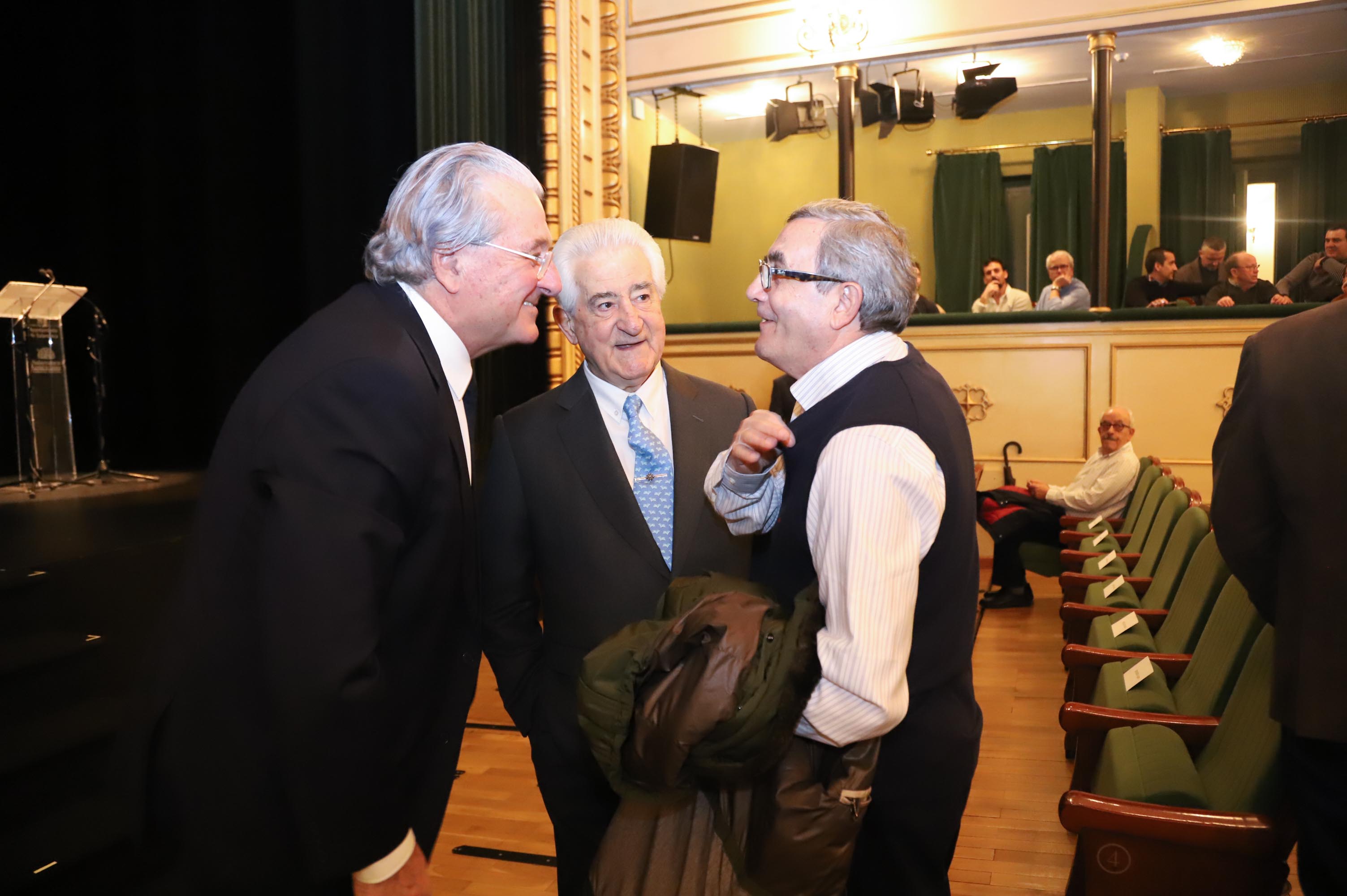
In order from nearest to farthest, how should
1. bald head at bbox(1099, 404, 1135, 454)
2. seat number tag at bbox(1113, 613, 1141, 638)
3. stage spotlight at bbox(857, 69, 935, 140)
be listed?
seat number tag at bbox(1113, 613, 1141, 638)
bald head at bbox(1099, 404, 1135, 454)
stage spotlight at bbox(857, 69, 935, 140)

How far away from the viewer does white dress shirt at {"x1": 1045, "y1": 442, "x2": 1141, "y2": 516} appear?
4930mm

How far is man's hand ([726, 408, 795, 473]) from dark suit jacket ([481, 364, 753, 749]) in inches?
16.1

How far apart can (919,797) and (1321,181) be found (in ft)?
38.5

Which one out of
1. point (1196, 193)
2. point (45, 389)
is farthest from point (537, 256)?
point (1196, 193)

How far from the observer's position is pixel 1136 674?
236 cm

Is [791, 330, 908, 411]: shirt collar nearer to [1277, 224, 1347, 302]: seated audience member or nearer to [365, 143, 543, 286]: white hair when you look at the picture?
[365, 143, 543, 286]: white hair

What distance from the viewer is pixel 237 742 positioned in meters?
1.16

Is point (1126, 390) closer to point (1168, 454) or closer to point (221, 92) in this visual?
point (1168, 454)

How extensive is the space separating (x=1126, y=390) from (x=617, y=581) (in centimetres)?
528

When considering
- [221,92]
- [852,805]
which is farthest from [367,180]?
[852,805]

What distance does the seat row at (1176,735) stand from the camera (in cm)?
166

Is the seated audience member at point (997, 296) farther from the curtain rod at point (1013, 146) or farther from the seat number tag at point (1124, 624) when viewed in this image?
the seat number tag at point (1124, 624)

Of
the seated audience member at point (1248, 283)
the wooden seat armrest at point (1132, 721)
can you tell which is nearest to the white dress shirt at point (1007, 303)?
the seated audience member at point (1248, 283)

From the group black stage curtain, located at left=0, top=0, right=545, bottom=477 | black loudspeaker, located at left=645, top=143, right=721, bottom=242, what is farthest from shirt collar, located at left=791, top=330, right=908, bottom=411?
black loudspeaker, located at left=645, top=143, right=721, bottom=242
